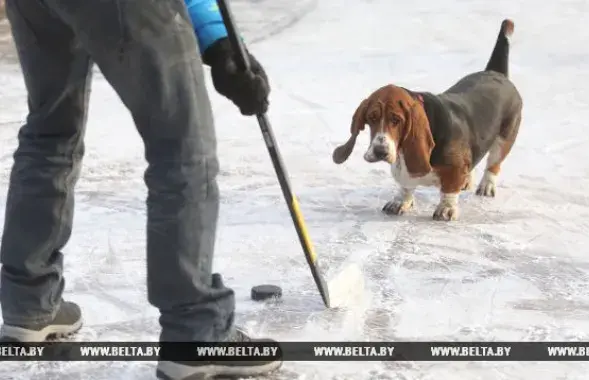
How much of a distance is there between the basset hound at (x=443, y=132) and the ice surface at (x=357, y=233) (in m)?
0.14

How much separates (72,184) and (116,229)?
3.72 ft

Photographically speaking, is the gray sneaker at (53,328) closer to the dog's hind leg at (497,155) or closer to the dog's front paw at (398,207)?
the dog's front paw at (398,207)

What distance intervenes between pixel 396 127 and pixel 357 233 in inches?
18.2

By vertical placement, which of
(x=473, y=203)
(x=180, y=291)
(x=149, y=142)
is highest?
(x=149, y=142)

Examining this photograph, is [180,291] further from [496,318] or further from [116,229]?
[116,229]

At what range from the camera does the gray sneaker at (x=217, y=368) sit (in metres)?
2.24

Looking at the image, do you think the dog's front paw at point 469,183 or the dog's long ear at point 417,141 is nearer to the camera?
the dog's long ear at point 417,141

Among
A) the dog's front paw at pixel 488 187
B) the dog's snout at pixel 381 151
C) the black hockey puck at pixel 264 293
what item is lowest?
the dog's front paw at pixel 488 187

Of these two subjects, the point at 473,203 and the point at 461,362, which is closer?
the point at 461,362

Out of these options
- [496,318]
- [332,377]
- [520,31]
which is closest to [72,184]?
[332,377]

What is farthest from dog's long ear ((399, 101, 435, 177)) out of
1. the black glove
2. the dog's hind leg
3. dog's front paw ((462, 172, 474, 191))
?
the black glove

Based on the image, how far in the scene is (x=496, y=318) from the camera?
2803 millimetres

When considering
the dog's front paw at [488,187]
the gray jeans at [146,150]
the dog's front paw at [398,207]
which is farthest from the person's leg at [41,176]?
the dog's front paw at [488,187]

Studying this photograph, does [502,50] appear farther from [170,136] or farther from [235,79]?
[170,136]
